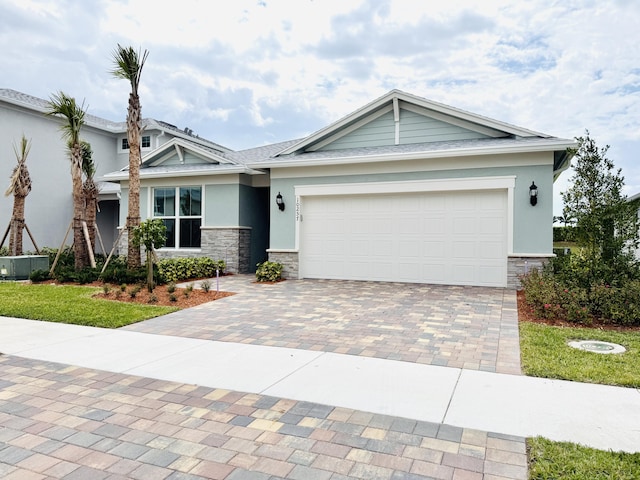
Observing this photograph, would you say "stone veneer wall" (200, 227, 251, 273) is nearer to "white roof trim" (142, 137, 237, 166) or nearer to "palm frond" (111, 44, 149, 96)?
"white roof trim" (142, 137, 237, 166)

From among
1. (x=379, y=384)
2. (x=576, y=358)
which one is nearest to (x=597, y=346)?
(x=576, y=358)

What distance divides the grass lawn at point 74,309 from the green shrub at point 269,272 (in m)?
4.12

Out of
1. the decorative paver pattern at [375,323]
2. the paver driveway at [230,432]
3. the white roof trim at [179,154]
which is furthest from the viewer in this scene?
the white roof trim at [179,154]

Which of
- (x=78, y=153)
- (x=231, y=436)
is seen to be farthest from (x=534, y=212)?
(x=78, y=153)

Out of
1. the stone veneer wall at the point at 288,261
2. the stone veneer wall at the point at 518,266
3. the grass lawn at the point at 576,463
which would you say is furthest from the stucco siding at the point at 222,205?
the grass lawn at the point at 576,463

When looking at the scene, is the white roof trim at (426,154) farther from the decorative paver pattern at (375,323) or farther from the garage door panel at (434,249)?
the decorative paver pattern at (375,323)

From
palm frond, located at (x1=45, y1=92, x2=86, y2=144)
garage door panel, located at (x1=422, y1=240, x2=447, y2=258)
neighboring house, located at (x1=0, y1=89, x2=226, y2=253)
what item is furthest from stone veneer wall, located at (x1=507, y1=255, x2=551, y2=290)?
neighboring house, located at (x1=0, y1=89, x2=226, y2=253)

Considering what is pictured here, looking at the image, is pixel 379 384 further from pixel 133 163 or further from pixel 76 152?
pixel 76 152

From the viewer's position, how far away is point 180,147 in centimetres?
1566

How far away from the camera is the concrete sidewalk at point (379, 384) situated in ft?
11.9

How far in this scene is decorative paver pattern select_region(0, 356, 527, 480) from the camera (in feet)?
9.52

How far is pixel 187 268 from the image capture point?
13.2 metres

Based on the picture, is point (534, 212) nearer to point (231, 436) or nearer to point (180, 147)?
point (231, 436)

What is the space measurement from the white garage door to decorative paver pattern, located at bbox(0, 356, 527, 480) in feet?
27.9
